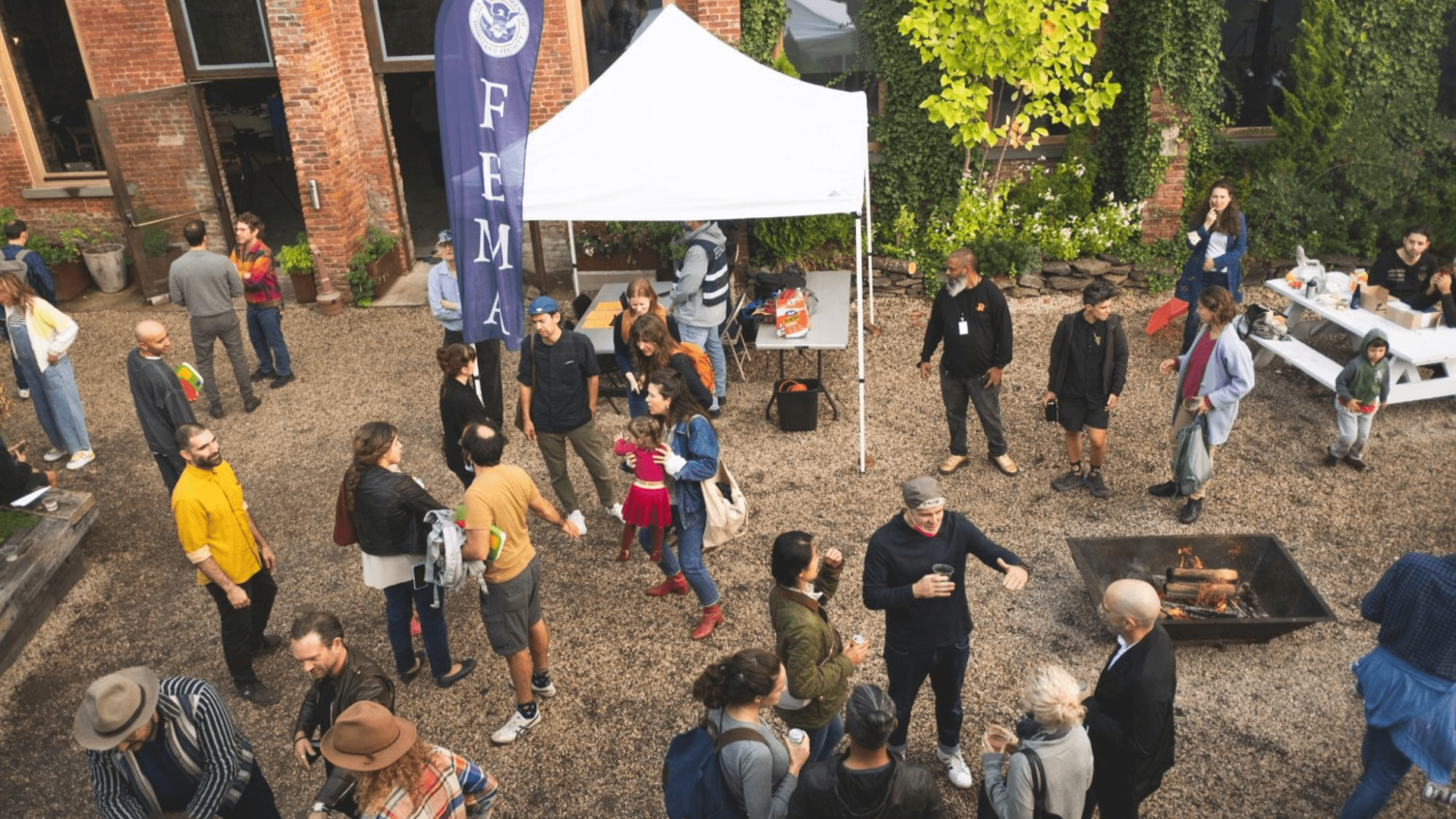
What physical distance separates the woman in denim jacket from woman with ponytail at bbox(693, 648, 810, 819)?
2.12 meters

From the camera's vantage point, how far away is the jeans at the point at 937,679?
16.2 ft

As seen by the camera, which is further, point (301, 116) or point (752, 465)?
point (301, 116)

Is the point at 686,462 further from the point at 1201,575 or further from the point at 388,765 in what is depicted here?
the point at 1201,575

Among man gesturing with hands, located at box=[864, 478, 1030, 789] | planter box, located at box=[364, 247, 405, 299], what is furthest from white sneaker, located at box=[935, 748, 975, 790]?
planter box, located at box=[364, 247, 405, 299]

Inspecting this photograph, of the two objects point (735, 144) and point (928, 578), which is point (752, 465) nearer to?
point (735, 144)

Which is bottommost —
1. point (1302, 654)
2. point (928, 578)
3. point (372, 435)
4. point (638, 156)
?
point (1302, 654)

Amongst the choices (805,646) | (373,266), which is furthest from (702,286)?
(373,266)

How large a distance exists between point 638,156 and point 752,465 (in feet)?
8.41

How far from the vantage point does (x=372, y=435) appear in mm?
5348

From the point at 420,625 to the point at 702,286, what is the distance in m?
3.89

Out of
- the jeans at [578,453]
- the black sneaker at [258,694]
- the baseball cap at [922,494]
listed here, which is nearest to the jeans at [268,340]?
the jeans at [578,453]

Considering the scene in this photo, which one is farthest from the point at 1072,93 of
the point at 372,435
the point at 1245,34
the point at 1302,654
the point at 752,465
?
the point at 372,435

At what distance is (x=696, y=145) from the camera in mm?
8109

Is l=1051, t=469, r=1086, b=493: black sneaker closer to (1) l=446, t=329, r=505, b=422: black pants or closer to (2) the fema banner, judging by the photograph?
(2) the fema banner
